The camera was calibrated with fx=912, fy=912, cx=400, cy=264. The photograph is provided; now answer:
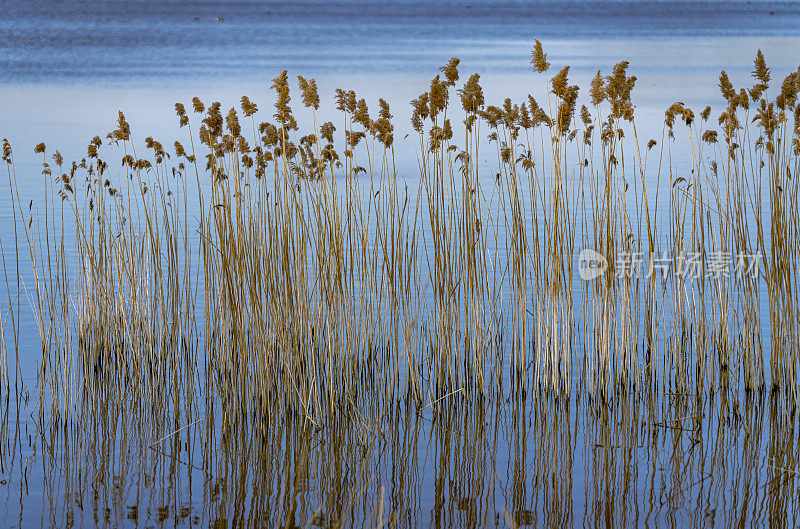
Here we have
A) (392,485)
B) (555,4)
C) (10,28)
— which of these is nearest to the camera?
(392,485)

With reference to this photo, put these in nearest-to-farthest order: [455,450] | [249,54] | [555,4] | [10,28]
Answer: [455,450] → [249,54] → [10,28] → [555,4]

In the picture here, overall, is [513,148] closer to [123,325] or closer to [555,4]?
[123,325]

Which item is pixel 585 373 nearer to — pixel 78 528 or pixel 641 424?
pixel 641 424

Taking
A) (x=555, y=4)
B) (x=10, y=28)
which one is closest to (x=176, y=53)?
(x=10, y=28)

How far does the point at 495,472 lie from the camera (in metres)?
3.02

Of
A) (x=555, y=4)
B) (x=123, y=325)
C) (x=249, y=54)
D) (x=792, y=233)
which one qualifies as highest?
(x=555, y=4)

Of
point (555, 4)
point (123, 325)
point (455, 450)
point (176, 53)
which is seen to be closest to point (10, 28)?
point (176, 53)

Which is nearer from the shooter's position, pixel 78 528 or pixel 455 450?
pixel 78 528

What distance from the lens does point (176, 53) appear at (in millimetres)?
18812

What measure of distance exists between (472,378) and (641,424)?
74 cm

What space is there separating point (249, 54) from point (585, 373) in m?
15.8

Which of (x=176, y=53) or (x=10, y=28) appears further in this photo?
(x=10, y=28)

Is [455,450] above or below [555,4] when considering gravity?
below

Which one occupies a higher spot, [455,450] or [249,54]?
[249,54]
